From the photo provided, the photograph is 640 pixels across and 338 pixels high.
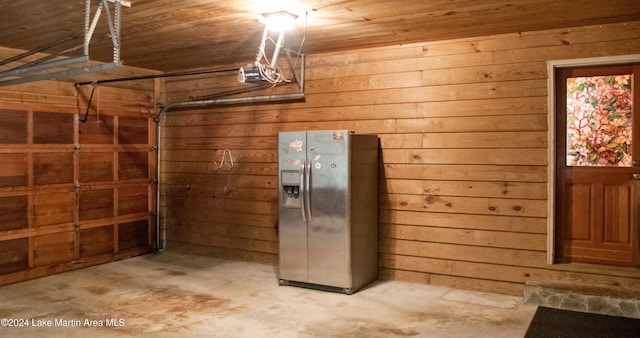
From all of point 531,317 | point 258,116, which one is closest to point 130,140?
point 258,116

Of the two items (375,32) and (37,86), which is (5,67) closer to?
(37,86)

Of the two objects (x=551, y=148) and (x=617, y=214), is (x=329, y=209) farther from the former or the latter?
(x=617, y=214)

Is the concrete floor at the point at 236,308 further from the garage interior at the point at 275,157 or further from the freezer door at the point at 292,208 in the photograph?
the freezer door at the point at 292,208

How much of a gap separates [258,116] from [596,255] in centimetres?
384

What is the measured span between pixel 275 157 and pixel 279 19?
2294 millimetres

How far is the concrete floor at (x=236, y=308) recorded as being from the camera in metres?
3.85

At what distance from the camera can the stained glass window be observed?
4473mm

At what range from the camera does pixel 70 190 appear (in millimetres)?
5809

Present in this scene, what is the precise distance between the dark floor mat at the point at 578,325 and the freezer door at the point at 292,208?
2122 millimetres

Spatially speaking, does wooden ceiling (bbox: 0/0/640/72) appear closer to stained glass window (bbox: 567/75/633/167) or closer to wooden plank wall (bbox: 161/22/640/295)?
wooden plank wall (bbox: 161/22/640/295)

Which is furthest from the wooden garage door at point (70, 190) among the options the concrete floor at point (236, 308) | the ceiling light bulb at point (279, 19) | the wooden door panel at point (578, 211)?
the wooden door panel at point (578, 211)

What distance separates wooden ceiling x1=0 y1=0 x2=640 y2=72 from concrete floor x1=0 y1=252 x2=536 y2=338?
2.29 m

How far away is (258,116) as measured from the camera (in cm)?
619

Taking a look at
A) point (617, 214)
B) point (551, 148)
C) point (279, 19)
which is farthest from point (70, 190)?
point (617, 214)
